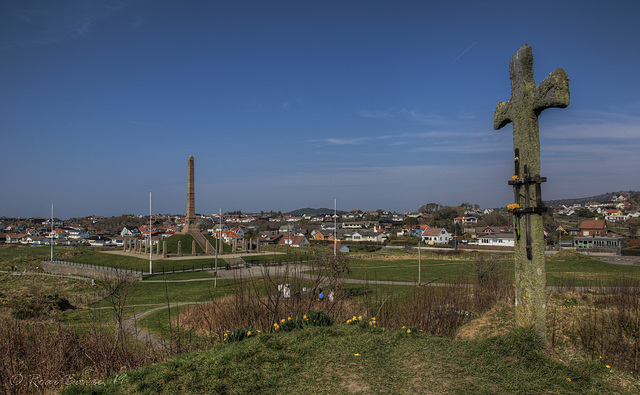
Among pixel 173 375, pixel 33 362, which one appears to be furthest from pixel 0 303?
pixel 173 375

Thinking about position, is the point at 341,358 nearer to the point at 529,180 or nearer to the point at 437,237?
the point at 529,180

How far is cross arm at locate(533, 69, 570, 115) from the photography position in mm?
5902

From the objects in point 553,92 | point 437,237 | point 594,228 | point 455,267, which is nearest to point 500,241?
point 437,237

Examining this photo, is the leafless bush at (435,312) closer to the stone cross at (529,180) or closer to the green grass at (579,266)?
the stone cross at (529,180)

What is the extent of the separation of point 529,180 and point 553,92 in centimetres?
133

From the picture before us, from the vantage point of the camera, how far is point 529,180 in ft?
20.7

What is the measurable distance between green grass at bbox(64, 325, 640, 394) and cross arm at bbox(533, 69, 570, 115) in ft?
11.0

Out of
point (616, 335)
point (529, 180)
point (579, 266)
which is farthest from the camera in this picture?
point (579, 266)

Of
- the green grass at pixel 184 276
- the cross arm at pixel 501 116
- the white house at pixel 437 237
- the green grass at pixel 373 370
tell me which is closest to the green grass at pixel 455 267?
the green grass at pixel 184 276

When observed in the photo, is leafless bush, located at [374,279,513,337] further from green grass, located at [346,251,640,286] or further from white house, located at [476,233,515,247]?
white house, located at [476,233,515,247]

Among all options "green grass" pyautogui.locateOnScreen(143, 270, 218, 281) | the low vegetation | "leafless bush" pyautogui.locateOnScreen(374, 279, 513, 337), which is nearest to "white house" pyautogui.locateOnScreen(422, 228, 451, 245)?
"green grass" pyautogui.locateOnScreen(143, 270, 218, 281)

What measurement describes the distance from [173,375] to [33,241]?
105536mm

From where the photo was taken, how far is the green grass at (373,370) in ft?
15.7

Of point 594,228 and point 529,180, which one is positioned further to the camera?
point 594,228
